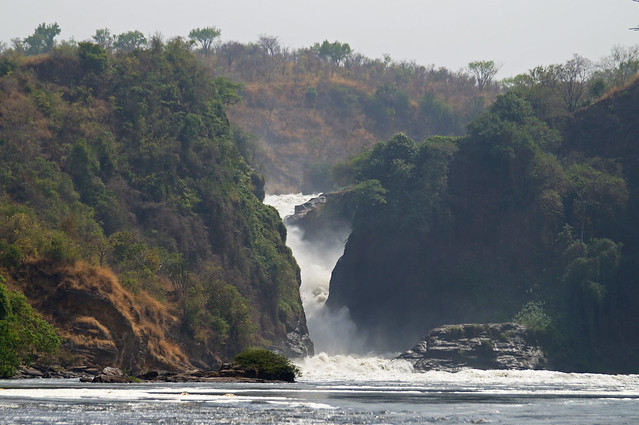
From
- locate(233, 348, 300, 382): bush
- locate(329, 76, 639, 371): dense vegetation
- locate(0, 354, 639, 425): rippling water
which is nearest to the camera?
locate(0, 354, 639, 425): rippling water

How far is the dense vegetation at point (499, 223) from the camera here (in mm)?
127188

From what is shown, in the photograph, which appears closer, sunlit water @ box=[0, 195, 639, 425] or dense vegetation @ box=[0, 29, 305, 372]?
sunlit water @ box=[0, 195, 639, 425]

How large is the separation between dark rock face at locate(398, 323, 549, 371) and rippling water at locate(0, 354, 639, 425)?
1757 inches

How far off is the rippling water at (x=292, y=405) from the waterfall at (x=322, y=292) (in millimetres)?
68253

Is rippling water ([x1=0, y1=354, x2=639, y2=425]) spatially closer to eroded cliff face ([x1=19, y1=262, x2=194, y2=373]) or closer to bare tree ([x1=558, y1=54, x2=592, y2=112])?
eroded cliff face ([x1=19, y1=262, x2=194, y2=373])

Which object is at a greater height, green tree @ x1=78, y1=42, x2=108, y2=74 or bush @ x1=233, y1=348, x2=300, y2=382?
green tree @ x1=78, y1=42, x2=108, y2=74

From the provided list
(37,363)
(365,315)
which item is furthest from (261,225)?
(37,363)

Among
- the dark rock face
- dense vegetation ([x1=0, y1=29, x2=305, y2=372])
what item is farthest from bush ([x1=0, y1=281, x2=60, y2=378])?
the dark rock face

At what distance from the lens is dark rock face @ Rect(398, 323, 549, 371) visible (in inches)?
4523

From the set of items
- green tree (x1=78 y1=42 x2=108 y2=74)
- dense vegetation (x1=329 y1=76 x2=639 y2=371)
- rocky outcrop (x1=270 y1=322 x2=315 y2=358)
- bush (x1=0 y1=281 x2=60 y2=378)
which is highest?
green tree (x1=78 y1=42 x2=108 y2=74)

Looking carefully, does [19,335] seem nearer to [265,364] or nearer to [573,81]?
[265,364]

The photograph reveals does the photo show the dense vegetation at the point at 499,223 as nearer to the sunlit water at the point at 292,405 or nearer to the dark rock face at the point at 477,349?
the dark rock face at the point at 477,349

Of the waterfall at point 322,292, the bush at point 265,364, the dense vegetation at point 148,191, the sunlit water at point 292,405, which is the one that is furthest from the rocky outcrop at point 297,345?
the sunlit water at point 292,405

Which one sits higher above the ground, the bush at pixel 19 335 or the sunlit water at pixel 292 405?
the bush at pixel 19 335
